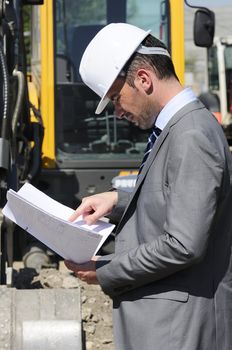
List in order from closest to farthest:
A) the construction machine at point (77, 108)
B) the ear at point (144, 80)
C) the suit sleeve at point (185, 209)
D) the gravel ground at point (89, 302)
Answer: the suit sleeve at point (185, 209) → the ear at point (144, 80) → the gravel ground at point (89, 302) → the construction machine at point (77, 108)

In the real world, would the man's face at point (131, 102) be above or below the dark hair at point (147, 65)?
below

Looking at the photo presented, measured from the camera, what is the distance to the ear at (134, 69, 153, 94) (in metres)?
2.62

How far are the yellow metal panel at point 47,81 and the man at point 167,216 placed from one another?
4674 mm

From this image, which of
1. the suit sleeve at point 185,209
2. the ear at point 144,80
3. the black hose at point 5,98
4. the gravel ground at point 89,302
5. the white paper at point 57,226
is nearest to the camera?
the suit sleeve at point 185,209

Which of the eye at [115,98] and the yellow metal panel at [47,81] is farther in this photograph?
the yellow metal panel at [47,81]

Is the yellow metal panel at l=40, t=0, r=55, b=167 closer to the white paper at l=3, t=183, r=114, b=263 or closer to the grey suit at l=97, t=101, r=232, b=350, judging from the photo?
the white paper at l=3, t=183, r=114, b=263

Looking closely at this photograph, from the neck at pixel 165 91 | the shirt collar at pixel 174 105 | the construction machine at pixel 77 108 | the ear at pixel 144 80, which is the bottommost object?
the construction machine at pixel 77 108

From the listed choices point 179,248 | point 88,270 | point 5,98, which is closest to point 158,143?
point 179,248

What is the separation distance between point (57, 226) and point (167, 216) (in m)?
0.39

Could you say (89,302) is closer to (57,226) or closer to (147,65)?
(57,226)

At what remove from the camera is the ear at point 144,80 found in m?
2.62

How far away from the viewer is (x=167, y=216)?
2.56 metres

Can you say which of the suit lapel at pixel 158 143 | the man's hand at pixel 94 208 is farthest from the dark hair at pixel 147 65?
the man's hand at pixel 94 208

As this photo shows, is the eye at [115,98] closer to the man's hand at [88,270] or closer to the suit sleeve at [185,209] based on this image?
the suit sleeve at [185,209]
